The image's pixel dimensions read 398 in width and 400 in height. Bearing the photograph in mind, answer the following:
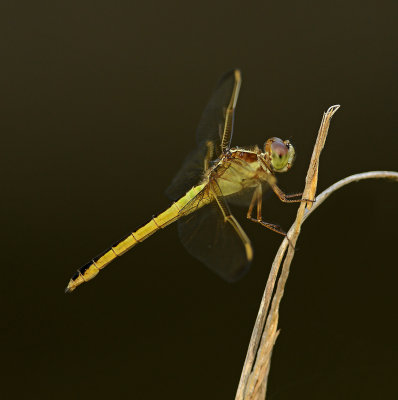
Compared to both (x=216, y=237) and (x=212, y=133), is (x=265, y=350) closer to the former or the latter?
(x=216, y=237)

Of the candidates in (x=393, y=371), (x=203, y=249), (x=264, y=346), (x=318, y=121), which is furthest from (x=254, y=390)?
(x=393, y=371)

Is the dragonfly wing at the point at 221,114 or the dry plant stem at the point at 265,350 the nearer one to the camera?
the dry plant stem at the point at 265,350

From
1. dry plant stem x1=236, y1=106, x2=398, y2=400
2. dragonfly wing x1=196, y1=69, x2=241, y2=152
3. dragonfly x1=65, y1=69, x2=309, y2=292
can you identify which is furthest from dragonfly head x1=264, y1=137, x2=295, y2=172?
dry plant stem x1=236, y1=106, x2=398, y2=400

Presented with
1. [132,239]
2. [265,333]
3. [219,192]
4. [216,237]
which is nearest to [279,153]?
[219,192]

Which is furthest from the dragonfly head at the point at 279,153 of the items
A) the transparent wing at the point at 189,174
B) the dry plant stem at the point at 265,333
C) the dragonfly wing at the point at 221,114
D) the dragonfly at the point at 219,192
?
the dry plant stem at the point at 265,333

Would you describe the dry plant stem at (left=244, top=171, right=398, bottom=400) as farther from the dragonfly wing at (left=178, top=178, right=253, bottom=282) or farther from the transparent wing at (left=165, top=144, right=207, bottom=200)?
the transparent wing at (left=165, top=144, right=207, bottom=200)

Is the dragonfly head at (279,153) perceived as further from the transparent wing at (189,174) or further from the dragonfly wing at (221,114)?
the transparent wing at (189,174)
